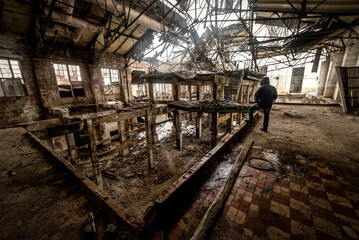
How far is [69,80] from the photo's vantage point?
9.20 m

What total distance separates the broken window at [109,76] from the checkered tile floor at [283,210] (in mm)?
12165

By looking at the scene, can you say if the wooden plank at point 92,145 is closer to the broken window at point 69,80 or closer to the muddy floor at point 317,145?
the muddy floor at point 317,145

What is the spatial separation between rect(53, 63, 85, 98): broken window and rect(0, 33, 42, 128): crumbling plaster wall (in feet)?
4.41

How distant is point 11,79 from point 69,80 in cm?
255

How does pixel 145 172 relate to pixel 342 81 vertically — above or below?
below

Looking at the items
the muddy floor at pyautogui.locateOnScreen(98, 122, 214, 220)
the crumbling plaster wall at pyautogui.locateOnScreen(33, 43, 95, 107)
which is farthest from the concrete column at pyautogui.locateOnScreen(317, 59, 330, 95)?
the crumbling plaster wall at pyautogui.locateOnScreen(33, 43, 95, 107)

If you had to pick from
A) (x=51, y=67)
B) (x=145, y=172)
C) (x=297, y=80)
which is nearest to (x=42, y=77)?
(x=51, y=67)

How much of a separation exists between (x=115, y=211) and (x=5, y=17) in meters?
10.3

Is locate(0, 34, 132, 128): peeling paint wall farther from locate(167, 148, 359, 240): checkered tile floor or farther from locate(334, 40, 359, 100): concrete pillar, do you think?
locate(334, 40, 359, 100): concrete pillar

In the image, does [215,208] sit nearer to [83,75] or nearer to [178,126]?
[178,126]

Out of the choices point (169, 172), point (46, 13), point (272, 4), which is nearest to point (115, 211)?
point (169, 172)

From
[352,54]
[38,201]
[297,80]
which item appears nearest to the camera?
[38,201]

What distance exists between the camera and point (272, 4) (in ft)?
18.7

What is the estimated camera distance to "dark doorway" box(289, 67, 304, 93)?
59.7 feet
